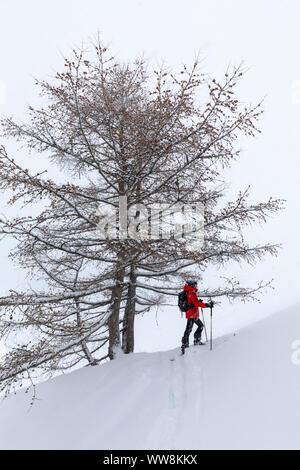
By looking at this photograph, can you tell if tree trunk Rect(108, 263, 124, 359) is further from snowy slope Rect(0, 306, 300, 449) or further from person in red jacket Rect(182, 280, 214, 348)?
person in red jacket Rect(182, 280, 214, 348)

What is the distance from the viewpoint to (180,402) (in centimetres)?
573

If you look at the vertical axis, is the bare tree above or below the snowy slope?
above

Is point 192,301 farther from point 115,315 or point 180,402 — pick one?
point 180,402

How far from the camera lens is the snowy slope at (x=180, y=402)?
4512 millimetres

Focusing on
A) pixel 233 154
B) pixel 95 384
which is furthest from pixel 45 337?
pixel 233 154

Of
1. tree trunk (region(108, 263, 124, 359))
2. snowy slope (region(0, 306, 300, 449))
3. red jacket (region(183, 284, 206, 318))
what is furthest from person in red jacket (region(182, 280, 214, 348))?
tree trunk (region(108, 263, 124, 359))

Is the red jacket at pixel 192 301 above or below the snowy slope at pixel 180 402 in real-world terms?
above

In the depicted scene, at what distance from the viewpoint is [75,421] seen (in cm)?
598

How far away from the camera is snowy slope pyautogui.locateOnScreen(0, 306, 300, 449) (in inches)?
178

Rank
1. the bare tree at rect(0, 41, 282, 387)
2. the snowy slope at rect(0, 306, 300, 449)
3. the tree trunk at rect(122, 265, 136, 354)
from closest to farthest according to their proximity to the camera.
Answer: the snowy slope at rect(0, 306, 300, 449)
the bare tree at rect(0, 41, 282, 387)
the tree trunk at rect(122, 265, 136, 354)

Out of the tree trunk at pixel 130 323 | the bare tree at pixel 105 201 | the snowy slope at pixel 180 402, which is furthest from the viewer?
the tree trunk at pixel 130 323

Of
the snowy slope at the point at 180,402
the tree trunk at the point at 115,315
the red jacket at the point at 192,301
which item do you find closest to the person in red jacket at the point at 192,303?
the red jacket at the point at 192,301

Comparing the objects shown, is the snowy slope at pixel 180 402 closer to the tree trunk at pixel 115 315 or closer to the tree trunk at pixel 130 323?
the tree trunk at pixel 115 315
